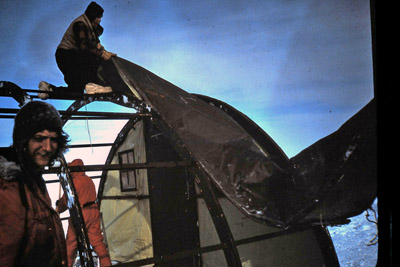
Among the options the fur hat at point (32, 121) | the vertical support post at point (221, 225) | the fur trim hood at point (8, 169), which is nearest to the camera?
the fur trim hood at point (8, 169)

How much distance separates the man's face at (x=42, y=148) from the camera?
2844 millimetres

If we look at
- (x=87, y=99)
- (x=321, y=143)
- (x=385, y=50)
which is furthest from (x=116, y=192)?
(x=385, y=50)

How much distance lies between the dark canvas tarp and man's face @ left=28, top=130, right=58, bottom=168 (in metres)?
1.77

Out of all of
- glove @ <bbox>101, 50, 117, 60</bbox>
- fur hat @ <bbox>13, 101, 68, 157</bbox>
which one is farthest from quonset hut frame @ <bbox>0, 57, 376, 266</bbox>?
glove @ <bbox>101, 50, 117, 60</bbox>

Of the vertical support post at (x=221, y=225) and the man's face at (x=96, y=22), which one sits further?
the man's face at (x=96, y=22)

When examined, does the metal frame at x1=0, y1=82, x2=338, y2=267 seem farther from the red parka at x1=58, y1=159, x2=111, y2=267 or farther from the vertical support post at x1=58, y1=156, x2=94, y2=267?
the red parka at x1=58, y1=159, x2=111, y2=267

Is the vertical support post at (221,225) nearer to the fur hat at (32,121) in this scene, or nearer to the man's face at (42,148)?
the man's face at (42,148)

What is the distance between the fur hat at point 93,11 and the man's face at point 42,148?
10.2 ft

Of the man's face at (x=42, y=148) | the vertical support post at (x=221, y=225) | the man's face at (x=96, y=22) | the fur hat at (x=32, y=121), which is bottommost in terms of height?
the vertical support post at (x=221, y=225)

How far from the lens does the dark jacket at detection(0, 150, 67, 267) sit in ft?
7.16

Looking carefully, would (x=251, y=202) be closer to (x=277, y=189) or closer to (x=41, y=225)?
(x=277, y=189)

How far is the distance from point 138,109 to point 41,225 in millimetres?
2552

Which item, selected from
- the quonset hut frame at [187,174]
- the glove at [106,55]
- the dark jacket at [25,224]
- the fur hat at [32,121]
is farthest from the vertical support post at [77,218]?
the glove at [106,55]

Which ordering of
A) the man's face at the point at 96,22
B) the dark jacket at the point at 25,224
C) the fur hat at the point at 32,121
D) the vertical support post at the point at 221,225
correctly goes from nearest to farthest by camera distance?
the dark jacket at the point at 25,224
the fur hat at the point at 32,121
the vertical support post at the point at 221,225
the man's face at the point at 96,22
